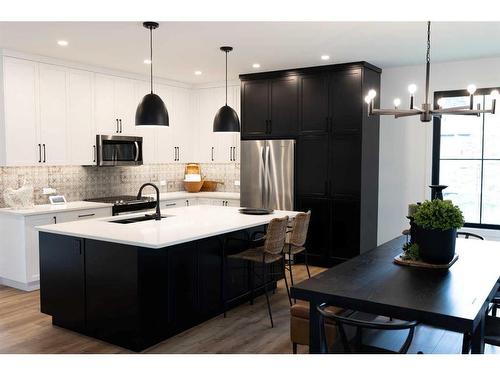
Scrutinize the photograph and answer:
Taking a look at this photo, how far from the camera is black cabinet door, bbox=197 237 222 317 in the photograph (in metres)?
3.74

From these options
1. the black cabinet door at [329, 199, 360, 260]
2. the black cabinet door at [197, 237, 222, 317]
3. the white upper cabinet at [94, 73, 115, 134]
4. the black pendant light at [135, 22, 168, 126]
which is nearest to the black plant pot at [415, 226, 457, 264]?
the black cabinet door at [197, 237, 222, 317]

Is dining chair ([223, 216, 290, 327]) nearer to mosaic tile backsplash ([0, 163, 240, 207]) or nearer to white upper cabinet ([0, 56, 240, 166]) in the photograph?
white upper cabinet ([0, 56, 240, 166])

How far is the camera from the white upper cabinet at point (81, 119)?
5559 millimetres

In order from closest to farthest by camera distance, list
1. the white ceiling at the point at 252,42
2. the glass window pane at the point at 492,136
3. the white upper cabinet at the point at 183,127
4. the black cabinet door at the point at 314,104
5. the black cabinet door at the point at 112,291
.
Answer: the black cabinet door at the point at 112,291 < the white ceiling at the point at 252,42 < the glass window pane at the point at 492,136 < the black cabinet door at the point at 314,104 < the white upper cabinet at the point at 183,127

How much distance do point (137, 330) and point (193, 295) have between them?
0.59 meters

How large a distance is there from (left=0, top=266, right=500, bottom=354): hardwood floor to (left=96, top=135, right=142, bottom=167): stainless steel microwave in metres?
2.21

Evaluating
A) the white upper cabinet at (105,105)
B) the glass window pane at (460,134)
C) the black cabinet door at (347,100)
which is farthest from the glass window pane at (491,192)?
the white upper cabinet at (105,105)

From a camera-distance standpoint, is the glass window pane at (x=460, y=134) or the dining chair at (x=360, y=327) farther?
the glass window pane at (x=460, y=134)

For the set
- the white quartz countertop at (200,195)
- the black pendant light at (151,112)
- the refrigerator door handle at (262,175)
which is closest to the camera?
the black pendant light at (151,112)

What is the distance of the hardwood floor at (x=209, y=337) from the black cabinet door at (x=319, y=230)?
1700mm

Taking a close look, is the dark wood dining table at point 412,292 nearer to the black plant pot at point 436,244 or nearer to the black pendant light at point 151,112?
the black plant pot at point 436,244

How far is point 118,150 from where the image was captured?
19.9 ft

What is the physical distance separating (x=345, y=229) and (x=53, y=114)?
3.78 metres
